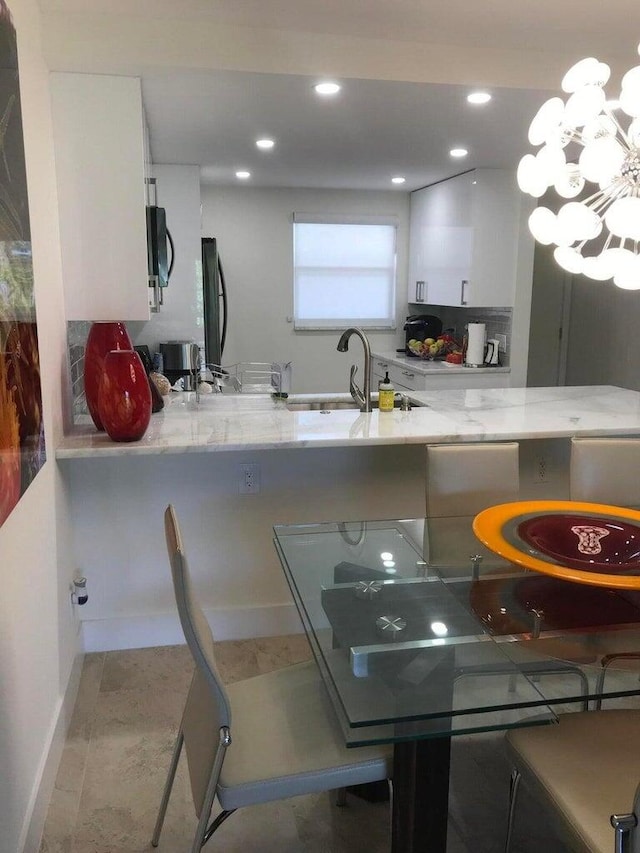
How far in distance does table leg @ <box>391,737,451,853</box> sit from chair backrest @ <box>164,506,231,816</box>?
40 centimetres

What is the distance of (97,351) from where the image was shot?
2451mm

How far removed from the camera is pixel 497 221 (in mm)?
4594

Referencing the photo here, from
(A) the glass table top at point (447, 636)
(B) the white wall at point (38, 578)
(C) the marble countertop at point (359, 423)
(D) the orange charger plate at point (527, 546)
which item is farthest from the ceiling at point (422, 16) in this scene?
(A) the glass table top at point (447, 636)

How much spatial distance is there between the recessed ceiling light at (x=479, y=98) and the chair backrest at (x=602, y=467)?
1.52 m

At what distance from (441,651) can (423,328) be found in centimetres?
446

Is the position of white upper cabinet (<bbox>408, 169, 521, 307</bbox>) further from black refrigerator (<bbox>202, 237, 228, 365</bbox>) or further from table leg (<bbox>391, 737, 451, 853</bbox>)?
table leg (<bbox>391, 737, 451, 853</bbox>)

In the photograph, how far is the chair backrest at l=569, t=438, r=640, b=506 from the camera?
2.46 m

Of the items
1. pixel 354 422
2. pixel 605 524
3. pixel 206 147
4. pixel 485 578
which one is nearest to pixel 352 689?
pixel 485 578

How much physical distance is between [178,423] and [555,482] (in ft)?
5.63

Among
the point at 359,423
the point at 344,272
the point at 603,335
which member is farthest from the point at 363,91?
the point at 603,335

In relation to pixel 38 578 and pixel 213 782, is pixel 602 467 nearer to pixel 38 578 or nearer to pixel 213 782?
pixel 213 782

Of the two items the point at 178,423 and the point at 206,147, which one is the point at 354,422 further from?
the point at 206,147

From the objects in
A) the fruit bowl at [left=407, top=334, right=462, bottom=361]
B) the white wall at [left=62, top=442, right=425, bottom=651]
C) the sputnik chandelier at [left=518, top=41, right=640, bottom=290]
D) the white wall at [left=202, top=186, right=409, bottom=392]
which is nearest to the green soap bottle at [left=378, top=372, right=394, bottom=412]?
the white wall at [left=62, top=442, right=425, bottom=651]

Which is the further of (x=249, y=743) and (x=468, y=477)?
(x=468, y=477)
